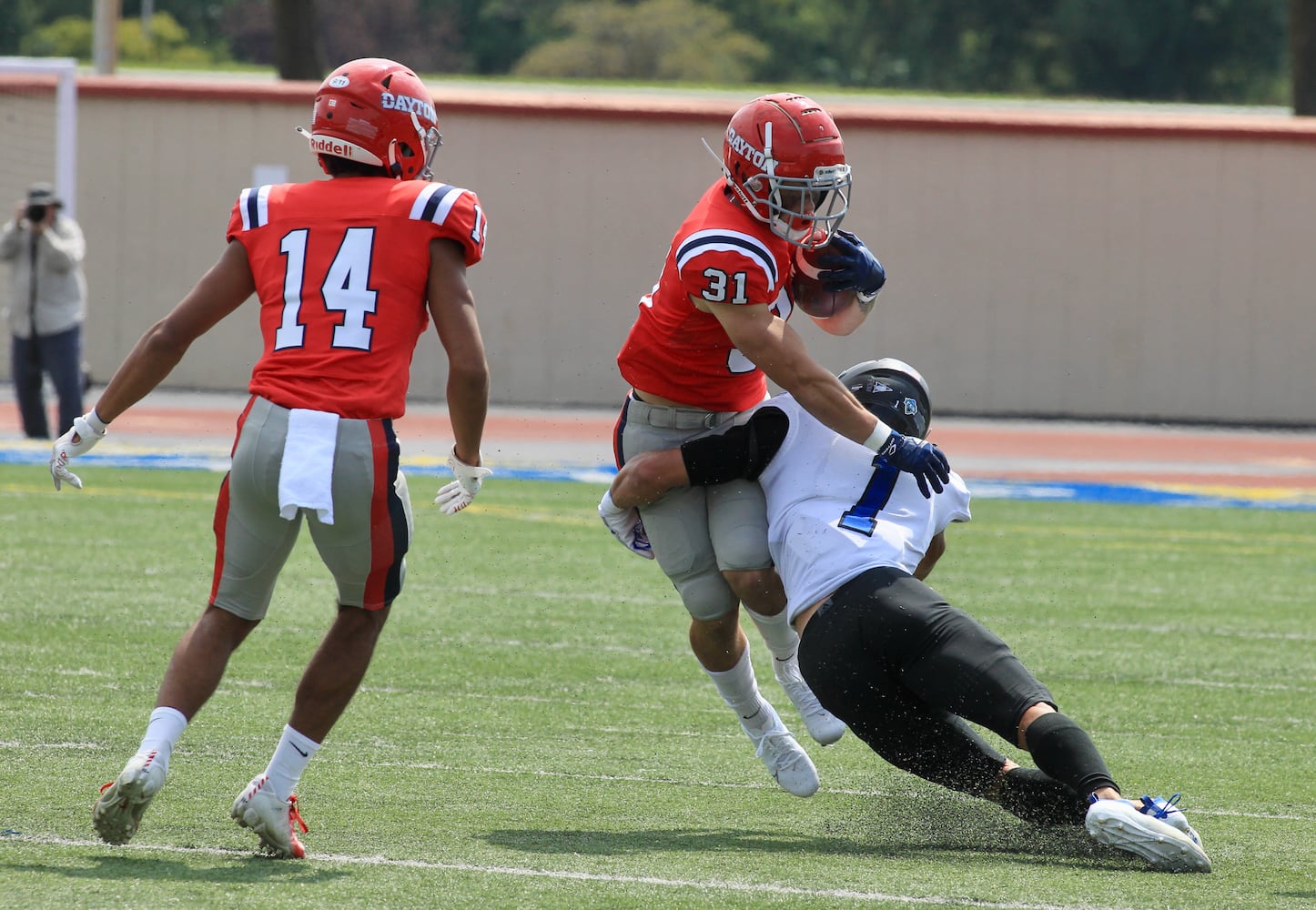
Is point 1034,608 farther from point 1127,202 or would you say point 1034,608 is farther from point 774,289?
point 1127,202

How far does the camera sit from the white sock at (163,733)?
3463 millimetres

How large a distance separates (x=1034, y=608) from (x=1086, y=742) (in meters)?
3.49

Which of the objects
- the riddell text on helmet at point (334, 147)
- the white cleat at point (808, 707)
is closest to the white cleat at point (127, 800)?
the riddell text on helmet at point (334, 147)

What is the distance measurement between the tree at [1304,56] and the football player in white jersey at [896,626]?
639 inches

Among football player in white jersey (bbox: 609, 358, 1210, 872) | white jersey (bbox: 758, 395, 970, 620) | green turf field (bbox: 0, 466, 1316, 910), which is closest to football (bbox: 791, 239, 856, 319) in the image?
football player in white jersey (bbox: 609, 358, 1210, 872)

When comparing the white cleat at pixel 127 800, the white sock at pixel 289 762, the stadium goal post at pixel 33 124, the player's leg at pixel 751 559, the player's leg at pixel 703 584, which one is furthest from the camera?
the stadium goal post at pixel 33 124

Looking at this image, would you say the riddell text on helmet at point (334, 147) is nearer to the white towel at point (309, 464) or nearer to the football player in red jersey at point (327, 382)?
the football player in red jersey at point (327, 382)

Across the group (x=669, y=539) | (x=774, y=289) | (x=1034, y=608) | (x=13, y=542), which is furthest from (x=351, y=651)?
(x=13, y=542)

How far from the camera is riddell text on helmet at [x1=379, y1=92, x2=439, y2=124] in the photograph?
3736 mm

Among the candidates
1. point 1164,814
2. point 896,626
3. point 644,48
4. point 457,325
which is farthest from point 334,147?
point 644,48

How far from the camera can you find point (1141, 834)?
3.55 m

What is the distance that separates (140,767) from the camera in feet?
11.1

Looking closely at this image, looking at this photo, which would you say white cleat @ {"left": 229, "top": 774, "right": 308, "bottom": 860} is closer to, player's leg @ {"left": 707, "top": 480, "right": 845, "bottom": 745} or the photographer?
player's leg @ {"left": 707, "top": 480, "right": 845, "bottom": 745}

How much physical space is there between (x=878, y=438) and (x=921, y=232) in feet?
42.4
